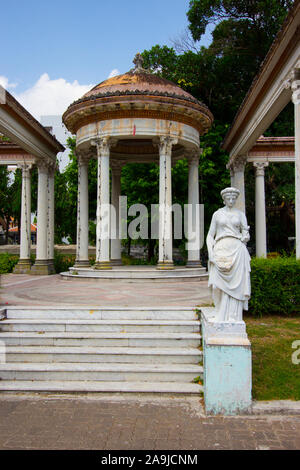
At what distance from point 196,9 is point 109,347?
32.5 m

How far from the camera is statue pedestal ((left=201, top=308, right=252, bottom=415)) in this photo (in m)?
5.46

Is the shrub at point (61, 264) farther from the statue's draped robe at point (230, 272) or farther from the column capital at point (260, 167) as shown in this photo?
the statue's draped robe at point (230, 272)

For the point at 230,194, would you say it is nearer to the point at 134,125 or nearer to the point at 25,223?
the point at 134,125

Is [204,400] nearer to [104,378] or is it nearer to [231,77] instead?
[104,378]

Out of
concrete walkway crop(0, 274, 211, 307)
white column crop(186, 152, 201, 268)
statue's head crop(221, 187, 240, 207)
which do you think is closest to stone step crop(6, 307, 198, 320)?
concrete walkway crop(0, 274, 211, 307)

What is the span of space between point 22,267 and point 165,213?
9.73 metres

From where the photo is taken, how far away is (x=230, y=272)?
18.9 ft

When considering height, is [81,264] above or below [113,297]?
above

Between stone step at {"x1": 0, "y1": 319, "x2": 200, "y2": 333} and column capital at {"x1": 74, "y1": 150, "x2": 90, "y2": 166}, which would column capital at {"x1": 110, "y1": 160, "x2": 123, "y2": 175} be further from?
stone step at {"x1": 0, "y1": 319, "x2": 200, "y2": 333}

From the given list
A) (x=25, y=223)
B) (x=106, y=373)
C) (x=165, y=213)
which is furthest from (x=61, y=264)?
(x=106, y=373)

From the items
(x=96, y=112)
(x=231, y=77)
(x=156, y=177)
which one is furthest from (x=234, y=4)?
(x=96, y=112)

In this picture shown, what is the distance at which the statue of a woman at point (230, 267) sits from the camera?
577cm

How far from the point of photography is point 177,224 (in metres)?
25.8

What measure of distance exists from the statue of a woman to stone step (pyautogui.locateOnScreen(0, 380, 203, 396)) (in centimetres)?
126
